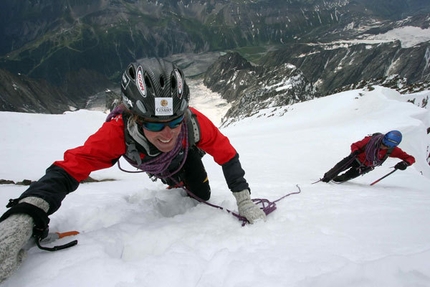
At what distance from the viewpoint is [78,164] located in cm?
292

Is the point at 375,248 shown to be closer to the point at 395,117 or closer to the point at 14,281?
the point at 14,281

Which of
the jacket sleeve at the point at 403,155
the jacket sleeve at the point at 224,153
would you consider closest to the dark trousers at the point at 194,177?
the jacket sleeve at the point at 224,153

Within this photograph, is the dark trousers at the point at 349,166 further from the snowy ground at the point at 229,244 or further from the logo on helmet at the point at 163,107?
the logo on helmet at the point at 163,107

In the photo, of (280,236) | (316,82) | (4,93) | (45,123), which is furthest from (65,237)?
(316,82)

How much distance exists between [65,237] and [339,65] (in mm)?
220893

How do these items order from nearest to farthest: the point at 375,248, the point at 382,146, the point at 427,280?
the point at 427,280 → the point at 375,248 → the point at 382,146

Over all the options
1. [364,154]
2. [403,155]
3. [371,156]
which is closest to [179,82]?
[371,156]

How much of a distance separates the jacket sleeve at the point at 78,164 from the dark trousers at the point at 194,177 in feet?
4.80

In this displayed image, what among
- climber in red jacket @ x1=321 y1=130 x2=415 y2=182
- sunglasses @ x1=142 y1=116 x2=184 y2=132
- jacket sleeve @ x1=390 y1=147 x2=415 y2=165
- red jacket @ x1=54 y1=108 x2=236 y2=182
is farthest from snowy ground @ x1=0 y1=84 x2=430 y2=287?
jacket sleeve @ x1=390 y1=147 x2=415 y2=165

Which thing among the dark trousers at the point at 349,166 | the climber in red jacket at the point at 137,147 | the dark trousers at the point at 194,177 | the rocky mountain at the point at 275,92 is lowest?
the rocky mountain at the point at 275,92

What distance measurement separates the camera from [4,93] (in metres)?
119

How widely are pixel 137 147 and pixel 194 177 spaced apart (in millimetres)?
1373

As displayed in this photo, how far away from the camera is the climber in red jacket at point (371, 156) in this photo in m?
7.41

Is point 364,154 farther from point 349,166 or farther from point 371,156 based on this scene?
point 349,166
